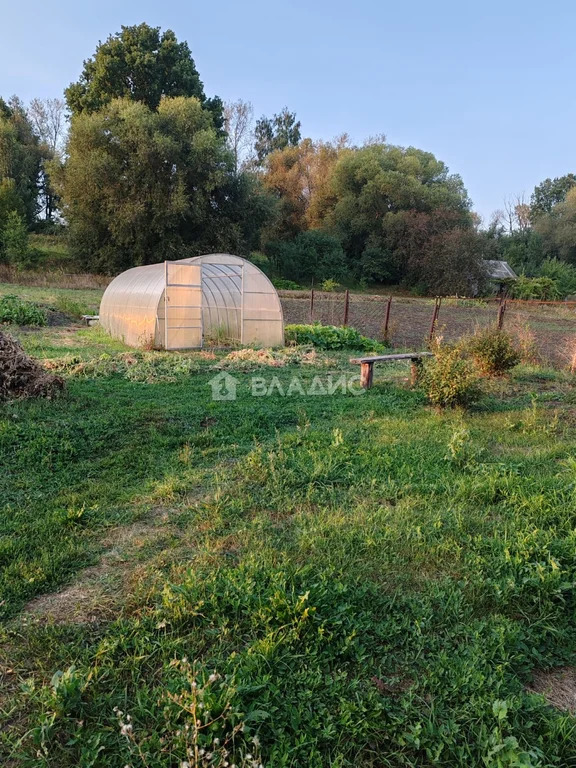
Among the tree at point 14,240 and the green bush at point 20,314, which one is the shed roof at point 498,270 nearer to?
the tree at point 14,240

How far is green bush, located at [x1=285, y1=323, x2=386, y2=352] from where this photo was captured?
12.1 metres

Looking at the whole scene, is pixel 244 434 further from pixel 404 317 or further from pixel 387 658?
pixel 404 317

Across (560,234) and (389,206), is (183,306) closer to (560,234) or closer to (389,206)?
(389,206)

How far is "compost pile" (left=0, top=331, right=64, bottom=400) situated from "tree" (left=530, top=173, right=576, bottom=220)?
58986mm

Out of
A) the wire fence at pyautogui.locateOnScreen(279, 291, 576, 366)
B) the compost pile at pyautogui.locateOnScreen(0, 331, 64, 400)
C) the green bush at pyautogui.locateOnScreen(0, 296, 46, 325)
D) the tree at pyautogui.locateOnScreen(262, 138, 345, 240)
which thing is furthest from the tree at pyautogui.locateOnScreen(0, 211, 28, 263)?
the compost pile at pyautogui.locateOnScreen(0, 331, 64, 400)

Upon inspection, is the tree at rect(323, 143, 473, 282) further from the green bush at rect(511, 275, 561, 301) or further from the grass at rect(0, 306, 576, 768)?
the grass at rect(0, 306, 576, 768)

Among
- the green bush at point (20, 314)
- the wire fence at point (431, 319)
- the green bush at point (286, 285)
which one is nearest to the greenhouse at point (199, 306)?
the green bush at point (20, 314)

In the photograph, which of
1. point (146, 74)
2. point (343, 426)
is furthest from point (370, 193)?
point (343, 426)

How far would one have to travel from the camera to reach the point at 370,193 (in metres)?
35.4

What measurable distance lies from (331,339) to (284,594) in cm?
1003

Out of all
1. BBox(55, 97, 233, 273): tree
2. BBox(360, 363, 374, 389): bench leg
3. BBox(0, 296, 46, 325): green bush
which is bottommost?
BBox(360, 363, 374, 389): bench leg

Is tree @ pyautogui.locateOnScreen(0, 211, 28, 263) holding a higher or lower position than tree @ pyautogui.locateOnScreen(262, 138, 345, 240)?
lower

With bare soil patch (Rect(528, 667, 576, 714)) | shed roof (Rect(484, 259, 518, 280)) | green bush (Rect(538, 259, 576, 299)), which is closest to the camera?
bare soil patch (Rect(528, 667, 576, 714))

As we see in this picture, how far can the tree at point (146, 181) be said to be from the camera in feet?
82.1
